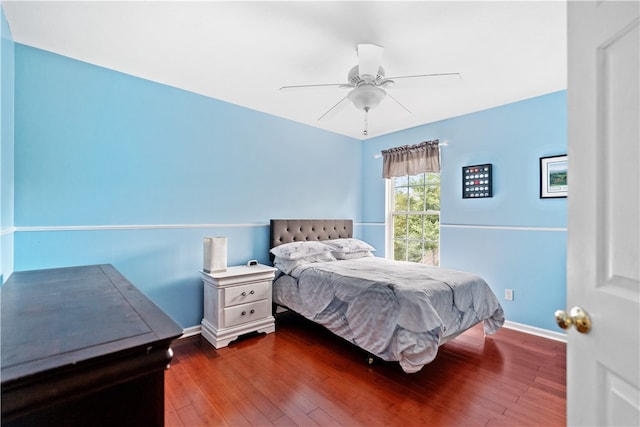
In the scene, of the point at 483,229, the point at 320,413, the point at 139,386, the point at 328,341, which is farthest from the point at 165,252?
the point at 483,229

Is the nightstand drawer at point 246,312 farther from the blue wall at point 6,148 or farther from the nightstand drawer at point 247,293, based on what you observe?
the blue wall at point 6,148

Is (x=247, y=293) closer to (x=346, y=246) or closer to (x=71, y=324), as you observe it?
(x=346, y=246)

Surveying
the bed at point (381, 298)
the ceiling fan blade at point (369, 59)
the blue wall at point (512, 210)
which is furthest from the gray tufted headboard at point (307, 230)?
the ceiling fan blade at point (369, 59)

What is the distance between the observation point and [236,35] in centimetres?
202

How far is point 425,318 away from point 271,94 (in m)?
2.56

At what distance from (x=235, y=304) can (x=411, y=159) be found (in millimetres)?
2968

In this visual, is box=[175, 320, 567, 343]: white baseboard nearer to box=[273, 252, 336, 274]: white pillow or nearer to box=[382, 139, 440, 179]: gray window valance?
box=[273, 252, 336, 274]: white pillow

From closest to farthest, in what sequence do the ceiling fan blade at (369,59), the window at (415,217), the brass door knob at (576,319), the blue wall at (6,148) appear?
the brass door knob at (576,319) → the blue wall at (6,148) → the ceiling fan blade at (369,59) → the window at (415,217)

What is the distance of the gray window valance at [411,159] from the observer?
12.4 feet

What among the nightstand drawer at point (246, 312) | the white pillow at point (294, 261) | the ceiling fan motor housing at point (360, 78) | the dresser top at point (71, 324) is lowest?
the nightstand drawer at point (246, 312)

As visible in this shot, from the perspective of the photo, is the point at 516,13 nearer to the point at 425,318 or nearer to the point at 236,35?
the point at 236,35

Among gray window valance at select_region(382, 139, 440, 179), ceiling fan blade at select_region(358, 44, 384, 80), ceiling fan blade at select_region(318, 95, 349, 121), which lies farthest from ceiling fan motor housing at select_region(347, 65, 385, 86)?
gray window valance at select_region(382, 139, 440, 179)

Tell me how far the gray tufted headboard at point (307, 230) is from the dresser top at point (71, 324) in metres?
2.13

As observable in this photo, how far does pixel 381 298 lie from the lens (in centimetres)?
223
